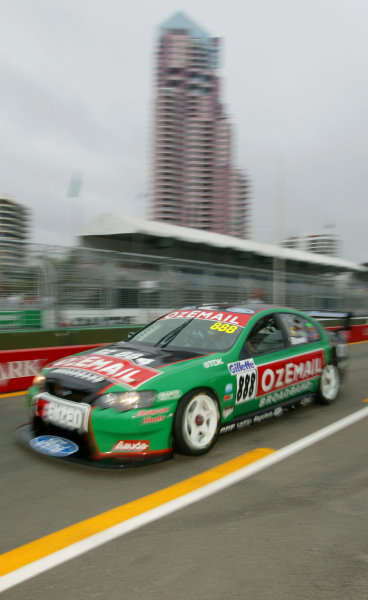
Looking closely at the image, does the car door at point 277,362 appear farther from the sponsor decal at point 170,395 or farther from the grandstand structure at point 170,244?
the grandstand structure at point 170,244

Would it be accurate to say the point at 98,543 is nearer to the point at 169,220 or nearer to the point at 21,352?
the point at 21,352

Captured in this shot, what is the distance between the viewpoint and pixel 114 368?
14.2 feet

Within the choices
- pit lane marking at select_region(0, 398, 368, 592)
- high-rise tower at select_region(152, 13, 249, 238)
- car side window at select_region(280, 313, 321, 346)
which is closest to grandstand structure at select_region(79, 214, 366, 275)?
car side window at select_region(280, 313, 321, 346)

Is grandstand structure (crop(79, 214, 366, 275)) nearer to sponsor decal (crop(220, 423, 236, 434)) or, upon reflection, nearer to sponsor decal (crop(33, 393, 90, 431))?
sponsor decal (crop(220, 423, 236, 434))

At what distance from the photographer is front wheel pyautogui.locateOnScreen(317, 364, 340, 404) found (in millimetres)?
6232

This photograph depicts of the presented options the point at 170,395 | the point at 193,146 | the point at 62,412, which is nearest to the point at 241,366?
the point at 170,395

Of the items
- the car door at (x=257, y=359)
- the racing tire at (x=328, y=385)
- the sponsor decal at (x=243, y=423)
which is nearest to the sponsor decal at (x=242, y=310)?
the car door at (x=257, y=359)

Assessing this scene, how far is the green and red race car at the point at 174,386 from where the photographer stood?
3.88 m

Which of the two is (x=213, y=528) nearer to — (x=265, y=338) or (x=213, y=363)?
(x=213, y=363)

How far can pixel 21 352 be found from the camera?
7.77 m

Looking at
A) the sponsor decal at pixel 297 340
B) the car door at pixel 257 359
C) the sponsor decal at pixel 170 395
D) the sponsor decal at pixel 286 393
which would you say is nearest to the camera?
the sponsor decal at pixel 170 395

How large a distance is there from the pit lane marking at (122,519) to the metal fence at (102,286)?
19.7 feet

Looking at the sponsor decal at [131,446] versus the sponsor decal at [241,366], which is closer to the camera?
the sponsor decal at [131,446]

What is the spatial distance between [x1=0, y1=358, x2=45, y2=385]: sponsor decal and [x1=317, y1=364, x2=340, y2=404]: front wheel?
447cm
